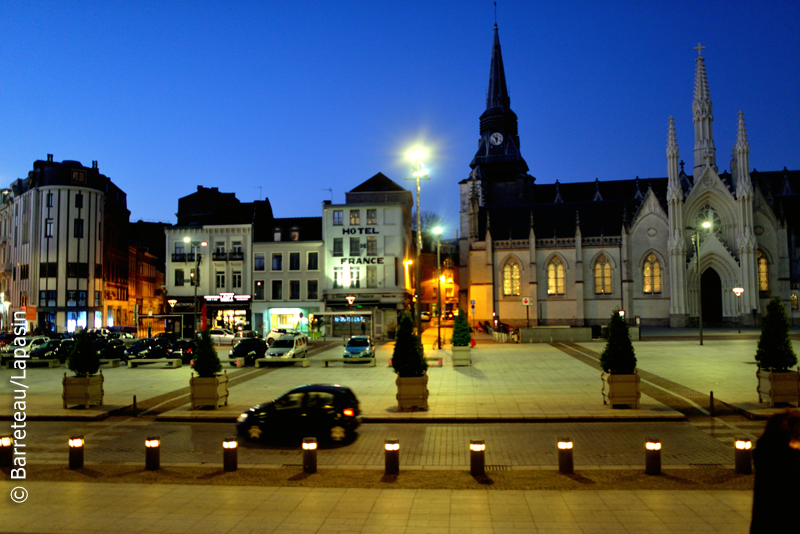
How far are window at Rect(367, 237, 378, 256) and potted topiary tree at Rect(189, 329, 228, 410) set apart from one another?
1462 inches

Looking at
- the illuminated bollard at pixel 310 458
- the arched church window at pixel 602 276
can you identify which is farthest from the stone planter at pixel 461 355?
the arched church window at pixel 602 276

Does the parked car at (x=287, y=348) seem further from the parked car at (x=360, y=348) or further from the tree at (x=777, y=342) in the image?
the tree at (x=777, y=342)

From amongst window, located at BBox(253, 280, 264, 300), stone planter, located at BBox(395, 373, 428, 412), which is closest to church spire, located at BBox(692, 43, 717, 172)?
window, located at BBox(253, 280, 264, 300)

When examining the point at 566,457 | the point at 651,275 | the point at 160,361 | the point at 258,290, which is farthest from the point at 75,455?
the point at 651,275

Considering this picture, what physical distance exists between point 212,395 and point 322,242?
3855 cm

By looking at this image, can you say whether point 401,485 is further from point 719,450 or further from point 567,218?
point 567,218

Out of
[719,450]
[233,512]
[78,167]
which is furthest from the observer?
[78,167]

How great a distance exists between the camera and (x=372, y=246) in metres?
53.0

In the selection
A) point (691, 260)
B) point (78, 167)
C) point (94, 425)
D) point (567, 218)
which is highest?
point (78, 167)

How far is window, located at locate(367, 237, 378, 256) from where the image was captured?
2082 inches

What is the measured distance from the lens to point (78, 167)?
57.4 meters

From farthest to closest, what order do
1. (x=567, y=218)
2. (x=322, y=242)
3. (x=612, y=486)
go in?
(x=567, y=218), (x=322, y=242), (x=612, y=486)

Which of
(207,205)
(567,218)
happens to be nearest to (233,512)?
(207,205)

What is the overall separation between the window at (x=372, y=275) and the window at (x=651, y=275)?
Result: 2961 centimetres
